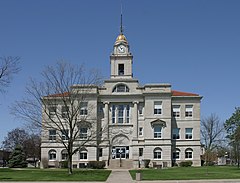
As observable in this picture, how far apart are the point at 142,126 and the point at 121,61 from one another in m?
12.3

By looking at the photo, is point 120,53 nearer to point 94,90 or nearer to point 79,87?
point 94,90

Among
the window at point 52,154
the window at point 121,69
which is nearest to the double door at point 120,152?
the window at point 52,154

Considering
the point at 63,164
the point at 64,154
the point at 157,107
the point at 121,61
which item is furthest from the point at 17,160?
the point at 157,107

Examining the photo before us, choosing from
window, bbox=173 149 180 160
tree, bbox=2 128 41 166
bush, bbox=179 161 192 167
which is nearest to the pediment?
window, bbox=173 149 180 160

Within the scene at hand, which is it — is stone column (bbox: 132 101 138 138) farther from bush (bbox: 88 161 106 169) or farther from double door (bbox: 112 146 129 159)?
bush (bbox: 88 161 106 169)

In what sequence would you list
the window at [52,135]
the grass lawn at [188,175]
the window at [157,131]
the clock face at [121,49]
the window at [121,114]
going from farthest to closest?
the clock face at [121,49], the window at [121,114], the window at [157,131], the window at [52,135], the grass lawn at [188,175]

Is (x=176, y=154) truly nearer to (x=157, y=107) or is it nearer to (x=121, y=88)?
(x=157, y=107)

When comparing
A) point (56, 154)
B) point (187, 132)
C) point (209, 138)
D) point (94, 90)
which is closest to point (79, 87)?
point (94, 90)

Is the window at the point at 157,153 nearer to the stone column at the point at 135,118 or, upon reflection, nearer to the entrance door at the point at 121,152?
the stone column at the point at 135,118

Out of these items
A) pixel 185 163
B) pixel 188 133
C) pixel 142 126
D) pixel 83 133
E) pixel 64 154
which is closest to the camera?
pixel 83 133

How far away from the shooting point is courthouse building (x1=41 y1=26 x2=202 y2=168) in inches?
2571

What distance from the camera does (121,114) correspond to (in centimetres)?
6738

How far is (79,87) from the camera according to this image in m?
47.0

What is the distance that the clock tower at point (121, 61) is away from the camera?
7069cm
